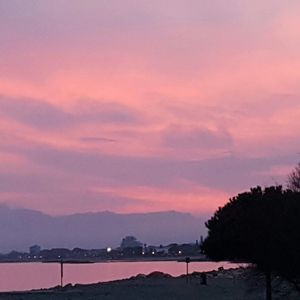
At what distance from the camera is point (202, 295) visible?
5072cm

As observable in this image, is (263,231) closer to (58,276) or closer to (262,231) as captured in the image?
(262,231)

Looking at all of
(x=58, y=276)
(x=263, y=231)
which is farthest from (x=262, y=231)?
(x=58, y=276)

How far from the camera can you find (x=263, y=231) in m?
29.9

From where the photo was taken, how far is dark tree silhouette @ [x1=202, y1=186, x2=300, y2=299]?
28.7 m

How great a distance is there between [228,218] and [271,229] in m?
5.04

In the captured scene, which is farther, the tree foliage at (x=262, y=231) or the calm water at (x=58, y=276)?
the calm water at (x=58, y=276)

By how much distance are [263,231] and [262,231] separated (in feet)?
0.22

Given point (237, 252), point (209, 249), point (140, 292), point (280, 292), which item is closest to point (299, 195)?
point (237, 252)

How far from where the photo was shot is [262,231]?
30.0 m

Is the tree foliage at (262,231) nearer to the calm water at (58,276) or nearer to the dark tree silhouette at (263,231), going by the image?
the dark tree silhouette at (263,231)

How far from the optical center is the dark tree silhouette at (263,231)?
28.7m

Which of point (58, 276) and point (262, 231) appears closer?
A: point (262, 231)

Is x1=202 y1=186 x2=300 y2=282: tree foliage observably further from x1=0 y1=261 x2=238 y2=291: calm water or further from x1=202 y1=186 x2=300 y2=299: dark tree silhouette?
x1=0 y1=261 x2=238 y2=291: calm water

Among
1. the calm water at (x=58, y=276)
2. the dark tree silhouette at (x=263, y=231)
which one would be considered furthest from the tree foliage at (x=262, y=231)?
the calm water at (x=58, y=276)
